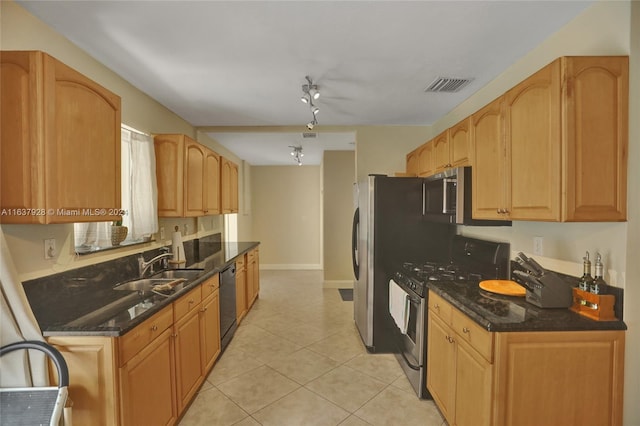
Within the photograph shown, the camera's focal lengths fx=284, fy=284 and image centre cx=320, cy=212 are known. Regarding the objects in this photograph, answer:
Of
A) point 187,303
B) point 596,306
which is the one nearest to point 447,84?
point 596,306

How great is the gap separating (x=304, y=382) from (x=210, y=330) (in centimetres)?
96

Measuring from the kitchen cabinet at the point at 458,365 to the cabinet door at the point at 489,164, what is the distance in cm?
73

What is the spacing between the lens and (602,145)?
1.41m

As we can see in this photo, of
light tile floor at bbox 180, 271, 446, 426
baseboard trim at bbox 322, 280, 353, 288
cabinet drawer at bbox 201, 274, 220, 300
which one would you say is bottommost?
light tile floor at bbox 180, 271, 446, 426

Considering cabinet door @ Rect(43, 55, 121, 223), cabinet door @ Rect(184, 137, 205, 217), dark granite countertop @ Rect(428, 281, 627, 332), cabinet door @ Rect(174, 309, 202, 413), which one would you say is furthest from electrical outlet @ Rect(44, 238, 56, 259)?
dark granite countertop @ Rect(428, 281, 627, 332)

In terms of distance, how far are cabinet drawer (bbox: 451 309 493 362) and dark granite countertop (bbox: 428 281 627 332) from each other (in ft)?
0.13

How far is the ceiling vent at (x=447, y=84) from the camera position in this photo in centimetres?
259

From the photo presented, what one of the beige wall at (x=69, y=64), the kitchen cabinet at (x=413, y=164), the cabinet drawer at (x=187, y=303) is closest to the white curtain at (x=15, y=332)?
the beige wall at (x=69, y=64)

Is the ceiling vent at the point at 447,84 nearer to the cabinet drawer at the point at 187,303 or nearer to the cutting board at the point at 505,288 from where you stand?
the cutting board at the point at 505,288

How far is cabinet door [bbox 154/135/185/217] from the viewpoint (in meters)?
2.79

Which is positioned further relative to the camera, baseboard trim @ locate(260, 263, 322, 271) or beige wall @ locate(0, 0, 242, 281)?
baseboard trim @ locate(260, 263, 322, 271)

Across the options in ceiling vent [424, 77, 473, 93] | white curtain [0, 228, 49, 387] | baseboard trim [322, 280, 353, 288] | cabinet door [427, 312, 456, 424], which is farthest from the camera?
baseboard trim [322, 280, 353, 288]

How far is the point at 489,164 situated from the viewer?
1997 millimetres

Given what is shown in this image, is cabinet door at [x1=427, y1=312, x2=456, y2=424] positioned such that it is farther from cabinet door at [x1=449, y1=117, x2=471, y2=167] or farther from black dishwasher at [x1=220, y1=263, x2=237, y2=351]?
black dishwasher at [x1=220, y1=263, x2=237, y2=351]
